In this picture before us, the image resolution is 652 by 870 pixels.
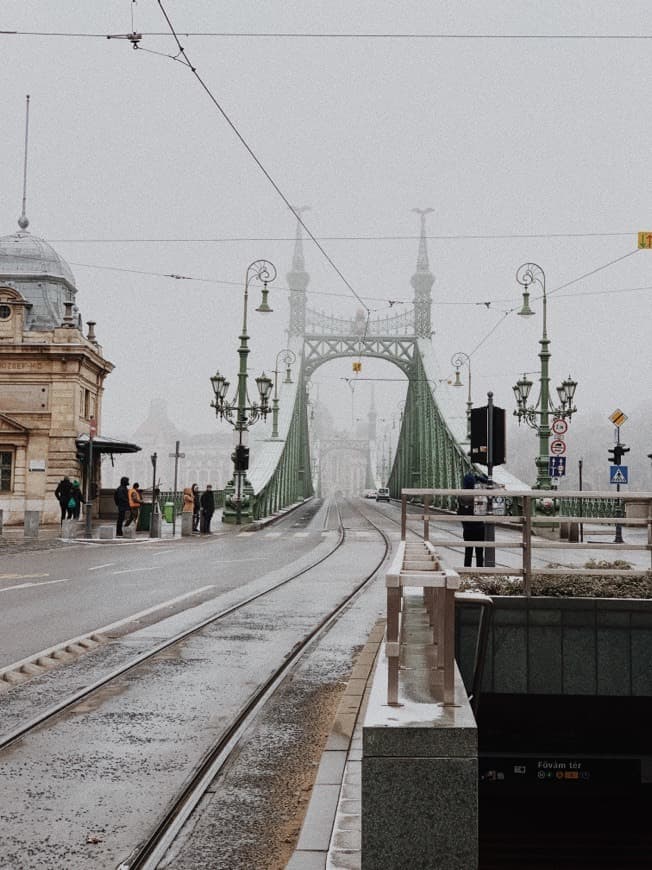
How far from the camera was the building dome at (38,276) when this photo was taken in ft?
127

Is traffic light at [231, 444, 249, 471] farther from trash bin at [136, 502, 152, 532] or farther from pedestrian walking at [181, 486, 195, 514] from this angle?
trash bin at [136, 502, 152, 532]

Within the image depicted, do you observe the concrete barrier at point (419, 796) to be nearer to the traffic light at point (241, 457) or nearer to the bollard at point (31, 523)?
the bollard at point (31, 523)

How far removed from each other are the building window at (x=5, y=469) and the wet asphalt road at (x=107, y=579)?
→ 10.4 metres

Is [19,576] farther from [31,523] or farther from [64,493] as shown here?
[64,493]

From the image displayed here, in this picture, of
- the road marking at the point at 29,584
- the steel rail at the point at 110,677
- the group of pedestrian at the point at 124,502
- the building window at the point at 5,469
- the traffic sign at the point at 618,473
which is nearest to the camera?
the steel rail at the point at 110,677

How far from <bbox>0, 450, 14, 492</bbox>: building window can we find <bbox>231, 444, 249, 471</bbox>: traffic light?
9.14 meters

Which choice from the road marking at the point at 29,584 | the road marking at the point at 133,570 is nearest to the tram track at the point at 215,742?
the road marking at the point at 29,584

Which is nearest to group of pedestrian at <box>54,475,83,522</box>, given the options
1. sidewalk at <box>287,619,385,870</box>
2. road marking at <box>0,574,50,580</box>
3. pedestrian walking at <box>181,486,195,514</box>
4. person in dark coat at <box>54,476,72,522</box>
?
person in dark coat at <box>54,476,72,522</box>

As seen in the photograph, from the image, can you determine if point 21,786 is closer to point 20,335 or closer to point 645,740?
point 645,740

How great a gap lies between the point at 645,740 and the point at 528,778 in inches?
48.5

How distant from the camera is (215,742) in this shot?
5.88 m

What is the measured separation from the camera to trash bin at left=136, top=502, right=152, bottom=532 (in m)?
31.8

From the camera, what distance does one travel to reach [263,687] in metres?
7.47

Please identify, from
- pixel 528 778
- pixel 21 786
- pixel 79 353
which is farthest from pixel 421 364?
pixel 21 786
